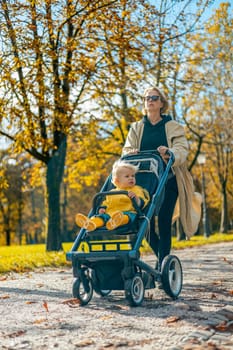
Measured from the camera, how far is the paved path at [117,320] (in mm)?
3898

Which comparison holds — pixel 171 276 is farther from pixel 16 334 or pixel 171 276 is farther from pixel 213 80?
pixel 213 80

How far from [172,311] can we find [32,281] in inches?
136

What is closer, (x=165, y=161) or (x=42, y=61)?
(x=165, y=161)

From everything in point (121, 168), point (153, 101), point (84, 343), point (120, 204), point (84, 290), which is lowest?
point (84, 343)

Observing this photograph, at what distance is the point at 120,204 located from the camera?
580 cm

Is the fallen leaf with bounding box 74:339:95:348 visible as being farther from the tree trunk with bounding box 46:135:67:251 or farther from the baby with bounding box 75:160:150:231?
the tree trunk with bounding box 46:135:67:251

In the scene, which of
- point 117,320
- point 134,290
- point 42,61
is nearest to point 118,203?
point 134,290

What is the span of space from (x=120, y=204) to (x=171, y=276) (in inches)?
36.7

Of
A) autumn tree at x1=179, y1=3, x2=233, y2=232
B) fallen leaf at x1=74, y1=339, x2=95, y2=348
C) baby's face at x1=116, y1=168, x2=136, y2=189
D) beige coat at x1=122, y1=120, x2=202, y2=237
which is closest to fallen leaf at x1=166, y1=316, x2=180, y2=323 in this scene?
fallen leaf at x1=74, y1=339, x2=95, y2=348

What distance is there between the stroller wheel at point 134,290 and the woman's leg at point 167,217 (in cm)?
102

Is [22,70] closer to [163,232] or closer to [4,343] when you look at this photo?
[163,232]

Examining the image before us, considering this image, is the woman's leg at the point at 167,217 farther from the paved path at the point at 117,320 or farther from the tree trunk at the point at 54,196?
the tree trunk at the point at 54,196

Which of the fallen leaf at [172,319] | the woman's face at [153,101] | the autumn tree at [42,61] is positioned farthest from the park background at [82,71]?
the fallen leaf at [172,319]

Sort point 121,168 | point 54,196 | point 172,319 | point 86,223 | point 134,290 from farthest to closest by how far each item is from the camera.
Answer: point 54,196
point 121,168
point 86,223
point 134,290
point 172,319
